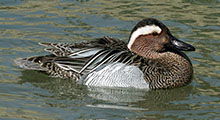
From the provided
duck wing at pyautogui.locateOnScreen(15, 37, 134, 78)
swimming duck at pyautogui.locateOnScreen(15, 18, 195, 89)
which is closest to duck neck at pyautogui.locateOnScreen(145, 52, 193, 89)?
swimming duck at pyautogui.locateOnScreen(15, 18, 195, 89)

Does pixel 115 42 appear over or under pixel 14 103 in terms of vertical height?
over

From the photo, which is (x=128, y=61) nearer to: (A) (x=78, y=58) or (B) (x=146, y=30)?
(B) (x=146, y=30)

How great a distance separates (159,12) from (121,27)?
1412 millimetres

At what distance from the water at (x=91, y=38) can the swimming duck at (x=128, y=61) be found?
18 centimetres

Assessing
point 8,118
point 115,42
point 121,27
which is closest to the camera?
point 8,118

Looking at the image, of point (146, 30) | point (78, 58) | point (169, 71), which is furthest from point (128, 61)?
point (78, 58)

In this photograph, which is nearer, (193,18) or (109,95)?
(109,95)

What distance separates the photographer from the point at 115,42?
431 inches

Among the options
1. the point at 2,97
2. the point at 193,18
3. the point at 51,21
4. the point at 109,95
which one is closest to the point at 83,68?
the point at 109,95

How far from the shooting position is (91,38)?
42.0ft

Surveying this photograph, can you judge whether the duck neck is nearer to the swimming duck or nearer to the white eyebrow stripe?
the swimming duck

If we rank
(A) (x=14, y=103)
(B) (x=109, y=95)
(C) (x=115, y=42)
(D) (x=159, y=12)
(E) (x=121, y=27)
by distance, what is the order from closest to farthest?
(A) (x=14, y=103)
(B) (x=109, y=95)
(C) (x=115, y=42)
(E) (x=121, y=27)
(D) (x=159, y=12)

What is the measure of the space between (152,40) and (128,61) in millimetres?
712

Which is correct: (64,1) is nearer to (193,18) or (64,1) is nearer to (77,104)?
(193,18)
